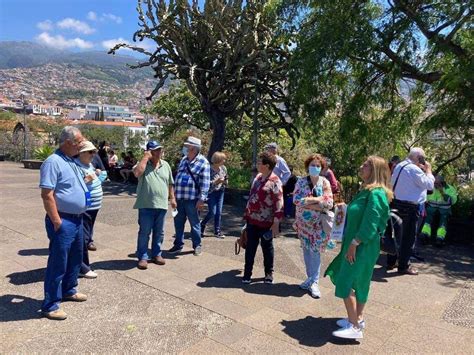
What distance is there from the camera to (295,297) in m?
4.68

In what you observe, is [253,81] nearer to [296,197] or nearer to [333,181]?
[333,181]

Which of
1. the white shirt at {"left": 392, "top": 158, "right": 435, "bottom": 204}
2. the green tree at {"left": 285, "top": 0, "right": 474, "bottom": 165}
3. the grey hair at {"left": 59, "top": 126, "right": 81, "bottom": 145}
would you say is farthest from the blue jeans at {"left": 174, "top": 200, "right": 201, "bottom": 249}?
the green tree at {"left": 285, "top": 0, "right": 474, "bottom": 165}

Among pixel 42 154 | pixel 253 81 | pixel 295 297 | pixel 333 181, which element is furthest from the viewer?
pixel 42 154

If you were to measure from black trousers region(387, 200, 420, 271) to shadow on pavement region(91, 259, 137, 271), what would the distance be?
11.9 feet

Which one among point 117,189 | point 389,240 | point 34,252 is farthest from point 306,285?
point 117,189

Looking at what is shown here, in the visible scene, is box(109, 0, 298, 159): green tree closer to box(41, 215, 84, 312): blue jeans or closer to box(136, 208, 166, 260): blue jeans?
box(136, 208, 166, 260): blue jeans

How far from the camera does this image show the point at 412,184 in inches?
221

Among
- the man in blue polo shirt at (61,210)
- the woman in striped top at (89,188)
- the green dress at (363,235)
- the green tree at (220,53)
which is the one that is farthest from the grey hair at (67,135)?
the green tree at (220,53)

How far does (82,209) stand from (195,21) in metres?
9.50

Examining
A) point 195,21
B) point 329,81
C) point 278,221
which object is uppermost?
point 195,21

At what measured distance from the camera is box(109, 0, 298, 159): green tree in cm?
1169

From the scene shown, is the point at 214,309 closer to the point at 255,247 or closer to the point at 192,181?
the point at 255,247

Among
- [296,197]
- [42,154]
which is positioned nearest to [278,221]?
[296,197]

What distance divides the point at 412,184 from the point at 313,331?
2.74m
